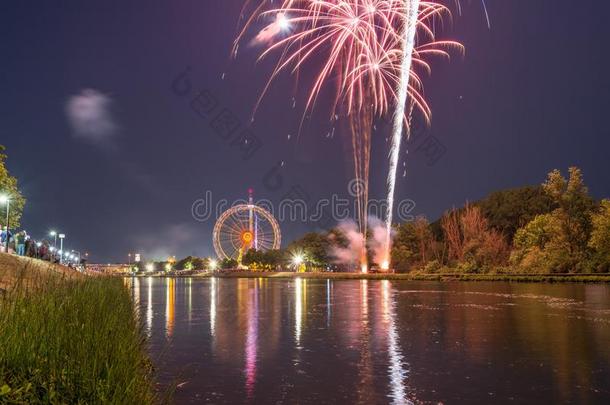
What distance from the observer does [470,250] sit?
2990 inches

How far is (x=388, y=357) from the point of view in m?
13.1

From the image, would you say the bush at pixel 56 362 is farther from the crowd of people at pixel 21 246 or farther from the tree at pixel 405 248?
the tree at pixel 405 248

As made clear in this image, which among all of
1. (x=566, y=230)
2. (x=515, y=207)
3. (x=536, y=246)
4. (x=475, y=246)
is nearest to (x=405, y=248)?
(x=475, y=246)

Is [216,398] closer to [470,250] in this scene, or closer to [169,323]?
[169,323]

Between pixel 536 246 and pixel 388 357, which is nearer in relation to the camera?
pixel 388 357

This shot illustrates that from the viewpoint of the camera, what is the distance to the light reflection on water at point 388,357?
9.84 m

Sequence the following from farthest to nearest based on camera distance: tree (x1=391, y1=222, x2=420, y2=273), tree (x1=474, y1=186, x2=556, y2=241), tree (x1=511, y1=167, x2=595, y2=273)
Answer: tree (x1=474, y1=186, x2=556, y2=241) < tree (x1=391, y1=222, x2=420, y2=273) < tree (x1=511, y1=167, x2=595, y2=273)

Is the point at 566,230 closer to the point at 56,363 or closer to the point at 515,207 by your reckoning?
the point at 515,207

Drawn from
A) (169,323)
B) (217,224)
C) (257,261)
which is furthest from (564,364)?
(257,261)

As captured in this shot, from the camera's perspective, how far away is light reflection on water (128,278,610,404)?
32.3ft

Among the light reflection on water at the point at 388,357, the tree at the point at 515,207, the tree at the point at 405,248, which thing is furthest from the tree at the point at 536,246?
the light reflection on water at the point at 388,357

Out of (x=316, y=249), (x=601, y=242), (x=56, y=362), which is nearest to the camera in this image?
(x=56, y=362)

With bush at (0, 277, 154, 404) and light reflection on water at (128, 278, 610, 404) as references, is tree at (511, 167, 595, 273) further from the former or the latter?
bush at (0, 277, 154, 404)

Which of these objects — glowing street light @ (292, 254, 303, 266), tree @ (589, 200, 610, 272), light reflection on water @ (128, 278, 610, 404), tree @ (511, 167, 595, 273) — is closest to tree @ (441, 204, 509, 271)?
tree @ (511, 167, 595, 273)
